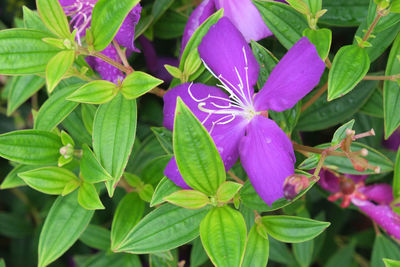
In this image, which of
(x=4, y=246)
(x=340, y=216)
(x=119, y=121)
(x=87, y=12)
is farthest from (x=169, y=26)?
(x=4, y=246)

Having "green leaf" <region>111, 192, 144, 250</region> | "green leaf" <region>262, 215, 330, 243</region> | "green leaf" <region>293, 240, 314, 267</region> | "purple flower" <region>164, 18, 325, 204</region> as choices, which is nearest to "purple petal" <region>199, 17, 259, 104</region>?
"purple flower" <region>164, 18, 325, 204</region>

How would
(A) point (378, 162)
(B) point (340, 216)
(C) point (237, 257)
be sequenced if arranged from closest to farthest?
(C) point (237, 257) < (A) point (378, 162) < (B) point (340, 216)

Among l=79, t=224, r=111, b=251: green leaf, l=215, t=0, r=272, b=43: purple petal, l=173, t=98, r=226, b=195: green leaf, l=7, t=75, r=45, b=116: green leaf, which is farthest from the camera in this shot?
l=79, t=224, r=111, b=251: green leaf

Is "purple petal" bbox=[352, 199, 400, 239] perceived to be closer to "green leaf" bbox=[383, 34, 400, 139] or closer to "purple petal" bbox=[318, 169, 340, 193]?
"purple petal" bbox=[318, 169, 340, 193]

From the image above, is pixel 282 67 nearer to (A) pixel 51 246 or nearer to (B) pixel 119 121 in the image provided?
(B) pixel 119 121

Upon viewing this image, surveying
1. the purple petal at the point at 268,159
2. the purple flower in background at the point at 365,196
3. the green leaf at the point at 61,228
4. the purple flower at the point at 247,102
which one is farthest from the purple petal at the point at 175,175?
A: the purple flower in background at the point at 365,196

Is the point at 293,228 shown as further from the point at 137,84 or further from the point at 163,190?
the point at 137,84

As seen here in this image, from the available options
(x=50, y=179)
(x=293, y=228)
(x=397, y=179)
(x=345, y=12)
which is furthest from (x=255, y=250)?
(x=345, y=12)
